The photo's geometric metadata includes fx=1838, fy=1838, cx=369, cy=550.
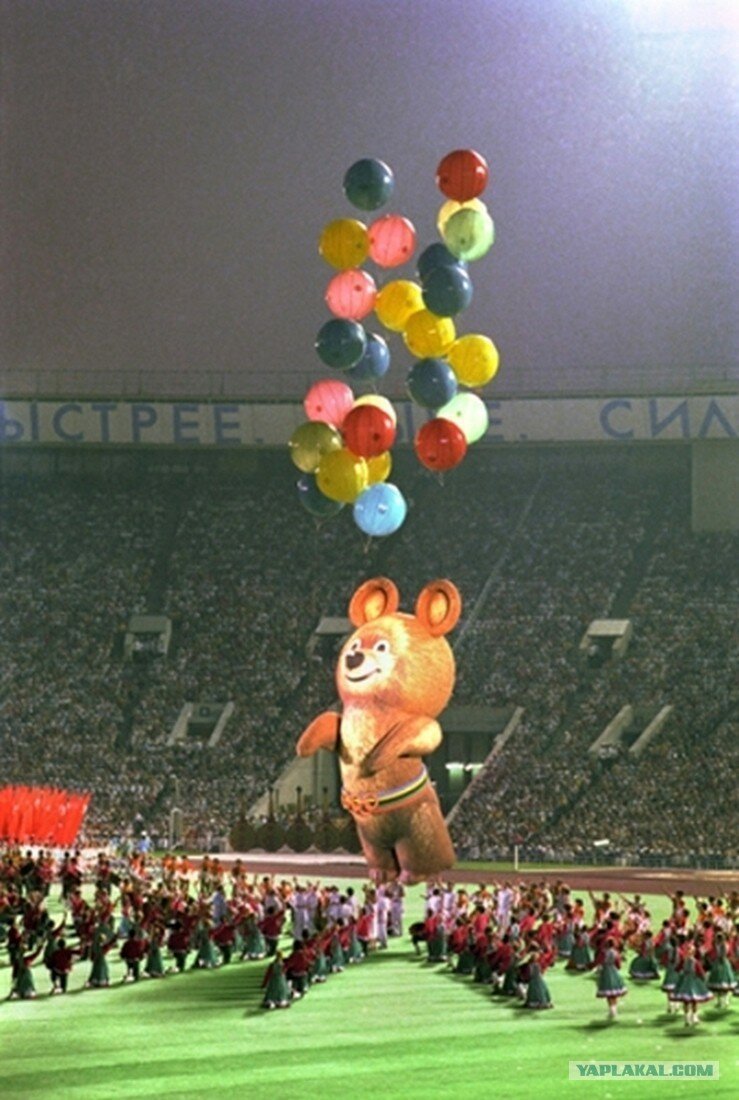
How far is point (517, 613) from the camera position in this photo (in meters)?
59.8

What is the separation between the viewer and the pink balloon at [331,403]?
1254 inches

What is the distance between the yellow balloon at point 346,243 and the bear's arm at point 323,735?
8683 mm

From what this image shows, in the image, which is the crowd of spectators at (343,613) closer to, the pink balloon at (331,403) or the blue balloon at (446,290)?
the pink balloon at (331,403)

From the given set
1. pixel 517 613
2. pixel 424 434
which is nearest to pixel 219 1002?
pixel 424 434

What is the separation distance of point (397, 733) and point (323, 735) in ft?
7.16

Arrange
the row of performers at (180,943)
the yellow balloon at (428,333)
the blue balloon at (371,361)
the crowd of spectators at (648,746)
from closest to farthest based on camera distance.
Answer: the row of performers at (180,943), the yellow balloon at (428,333), the blue balloon at (371,361), the crowd of spectators at (648,746)

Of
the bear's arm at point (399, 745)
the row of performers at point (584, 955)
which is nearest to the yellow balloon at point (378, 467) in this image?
the bear's arm at point (399, 745)

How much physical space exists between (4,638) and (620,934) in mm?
38142

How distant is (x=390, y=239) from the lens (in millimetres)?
31578

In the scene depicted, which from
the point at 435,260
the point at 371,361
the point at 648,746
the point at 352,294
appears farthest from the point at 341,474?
A: the point at 648,746

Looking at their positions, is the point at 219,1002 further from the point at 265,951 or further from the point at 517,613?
the point at 517,613

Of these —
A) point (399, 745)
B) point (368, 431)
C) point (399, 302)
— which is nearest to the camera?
point (368, 431)

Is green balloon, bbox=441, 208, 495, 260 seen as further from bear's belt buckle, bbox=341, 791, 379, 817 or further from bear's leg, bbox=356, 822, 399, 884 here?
bear's leg, bbox=356, 822, 399, 884

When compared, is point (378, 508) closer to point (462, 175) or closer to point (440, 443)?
point (440, 443)
